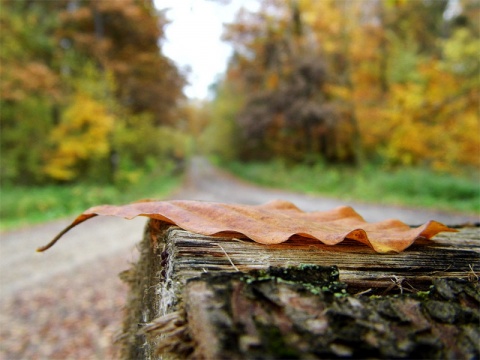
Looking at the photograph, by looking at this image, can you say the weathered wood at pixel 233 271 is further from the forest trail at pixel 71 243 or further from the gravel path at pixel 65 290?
the forest trail at pixel 71 243

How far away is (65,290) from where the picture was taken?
5297 millimetres

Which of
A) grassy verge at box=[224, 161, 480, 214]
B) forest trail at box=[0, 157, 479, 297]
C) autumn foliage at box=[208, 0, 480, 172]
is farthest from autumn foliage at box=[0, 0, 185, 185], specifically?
grassy verge at box=[224, 161, 480, 214]

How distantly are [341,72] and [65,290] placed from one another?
1885 cm

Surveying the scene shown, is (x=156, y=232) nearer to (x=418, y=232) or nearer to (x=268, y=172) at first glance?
(x=418, y=232)

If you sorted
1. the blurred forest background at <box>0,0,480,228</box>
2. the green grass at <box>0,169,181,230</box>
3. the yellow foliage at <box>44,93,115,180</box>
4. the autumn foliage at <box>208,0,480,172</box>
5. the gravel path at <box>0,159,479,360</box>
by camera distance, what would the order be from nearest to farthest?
the gravel path at <box>0,159,479,360</box> < the green grass at <box>0,169,181,230</box> < the blurred forest background at <box>0,0,480,228</box> < the yellow foliage at <box>44,93,115,180</box> < the autumn foliage at <box>208,0,480,172</box>

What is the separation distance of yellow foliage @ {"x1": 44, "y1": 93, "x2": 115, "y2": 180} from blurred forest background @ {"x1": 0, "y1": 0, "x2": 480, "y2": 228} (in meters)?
0.05

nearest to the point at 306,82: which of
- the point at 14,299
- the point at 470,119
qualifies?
the point at 470,119

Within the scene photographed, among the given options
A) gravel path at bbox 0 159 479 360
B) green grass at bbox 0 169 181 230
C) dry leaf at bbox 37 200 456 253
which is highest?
green grass at bbox 0 169 181 230

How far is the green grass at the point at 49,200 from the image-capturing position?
1050cm

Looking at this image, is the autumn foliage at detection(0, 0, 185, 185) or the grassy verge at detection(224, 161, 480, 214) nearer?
the grassy verge at detection(224, 161, 480, 214)

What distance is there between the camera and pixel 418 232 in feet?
3.33

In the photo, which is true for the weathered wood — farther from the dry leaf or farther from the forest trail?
the forest trail

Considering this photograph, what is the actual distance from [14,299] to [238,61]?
20770 mm

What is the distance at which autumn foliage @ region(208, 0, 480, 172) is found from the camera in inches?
632
